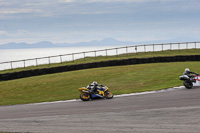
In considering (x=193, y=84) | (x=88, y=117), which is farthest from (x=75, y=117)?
(x=193, y=84)

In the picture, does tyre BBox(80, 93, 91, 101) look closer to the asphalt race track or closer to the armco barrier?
the asphalt race track

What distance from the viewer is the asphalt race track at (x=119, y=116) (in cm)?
1038

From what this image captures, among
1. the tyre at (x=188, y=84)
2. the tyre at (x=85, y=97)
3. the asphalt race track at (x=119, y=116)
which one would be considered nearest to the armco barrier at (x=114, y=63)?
the tyre at (x=85, y=97)

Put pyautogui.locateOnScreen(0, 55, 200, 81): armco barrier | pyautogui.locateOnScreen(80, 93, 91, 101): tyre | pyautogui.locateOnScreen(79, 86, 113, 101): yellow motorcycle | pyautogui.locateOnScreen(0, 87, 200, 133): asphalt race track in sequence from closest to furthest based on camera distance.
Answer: pyautogui.locateOnScreen(0, 87, 200, 133): asphalt race track, pyautogui.locateOnScreen(79, 86, 113, 101): yellow motorcycle, pyautogui.locateOnScreen(80, 93, 91, 101): tyre, pyautogui.locateOnScreen(0, 55, 200, 81): armco barrier

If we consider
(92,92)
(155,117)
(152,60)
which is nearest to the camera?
(155,117)

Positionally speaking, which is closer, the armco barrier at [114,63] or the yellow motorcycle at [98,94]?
the yellow motorcycle at [98,94]

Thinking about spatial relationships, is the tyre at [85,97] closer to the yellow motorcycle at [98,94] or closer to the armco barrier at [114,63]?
the yellow motorcycle at [98,94]

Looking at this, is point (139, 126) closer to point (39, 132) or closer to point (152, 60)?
point (39, 132)

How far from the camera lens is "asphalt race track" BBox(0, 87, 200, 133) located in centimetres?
1038

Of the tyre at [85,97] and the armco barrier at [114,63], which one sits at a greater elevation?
the armco barrier at [114,63]

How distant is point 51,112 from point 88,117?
9.12ft

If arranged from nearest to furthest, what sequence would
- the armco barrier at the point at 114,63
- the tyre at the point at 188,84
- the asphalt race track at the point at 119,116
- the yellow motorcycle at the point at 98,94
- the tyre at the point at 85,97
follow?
the asphalt race track at the point at 119,116 → the yellow motorcycle at the point at 98,94 → the tyre at the point at 85,97 → the tyre at the point at 188,84 → the armco barrier at the point at 114,63

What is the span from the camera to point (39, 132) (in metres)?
10.9

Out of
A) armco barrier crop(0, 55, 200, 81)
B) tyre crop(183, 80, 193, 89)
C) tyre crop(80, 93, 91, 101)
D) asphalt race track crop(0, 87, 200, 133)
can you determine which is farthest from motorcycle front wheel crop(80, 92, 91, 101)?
armco barrier crop(0, 55, 200, 81)
